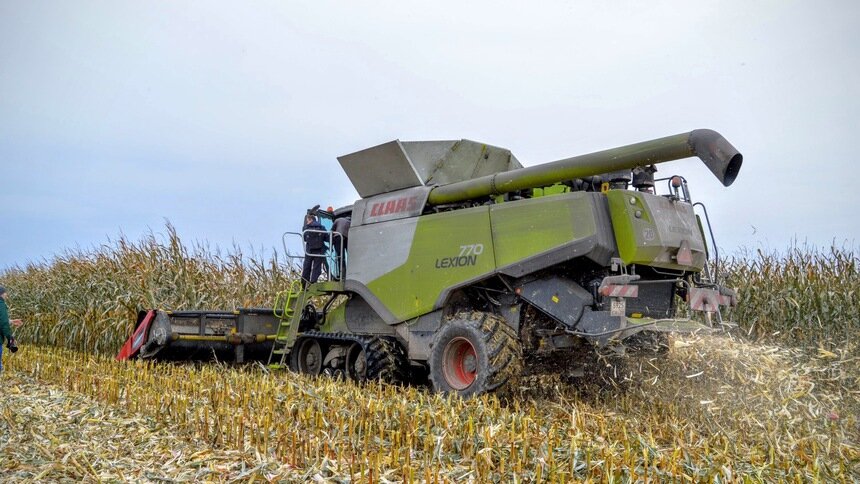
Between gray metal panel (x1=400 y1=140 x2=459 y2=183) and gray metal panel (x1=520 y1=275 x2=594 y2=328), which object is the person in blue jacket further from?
gray metal panel (x1=520 y1=275 x2=594 y2=328)

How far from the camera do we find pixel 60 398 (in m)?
6.84

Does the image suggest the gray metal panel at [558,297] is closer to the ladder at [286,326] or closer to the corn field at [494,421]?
the corn field at [494,421]

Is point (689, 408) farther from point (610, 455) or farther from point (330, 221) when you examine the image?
point (330, 221)

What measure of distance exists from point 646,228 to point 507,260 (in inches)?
46.5

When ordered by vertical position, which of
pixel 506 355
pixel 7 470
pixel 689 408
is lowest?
pixel 7 470

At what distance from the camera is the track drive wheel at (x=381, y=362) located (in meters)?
7.66

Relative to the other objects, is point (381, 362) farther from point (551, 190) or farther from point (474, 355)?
point (551, 190)

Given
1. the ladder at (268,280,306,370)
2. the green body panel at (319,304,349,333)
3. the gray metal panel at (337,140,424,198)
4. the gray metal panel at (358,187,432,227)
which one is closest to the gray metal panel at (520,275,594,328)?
the gray metal panel at (358,187,432,227)

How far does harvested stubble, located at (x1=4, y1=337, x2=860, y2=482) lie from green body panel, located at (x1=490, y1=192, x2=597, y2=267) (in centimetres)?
122

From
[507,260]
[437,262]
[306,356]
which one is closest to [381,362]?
[437,262]

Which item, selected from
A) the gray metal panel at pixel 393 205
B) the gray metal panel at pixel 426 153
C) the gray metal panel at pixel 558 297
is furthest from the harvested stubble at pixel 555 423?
the gray metal panel at pixel 426 153

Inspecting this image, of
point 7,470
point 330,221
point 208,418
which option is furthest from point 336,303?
point 7,470

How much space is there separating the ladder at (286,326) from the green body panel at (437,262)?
1666 millimetres

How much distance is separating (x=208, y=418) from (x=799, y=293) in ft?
24.5
